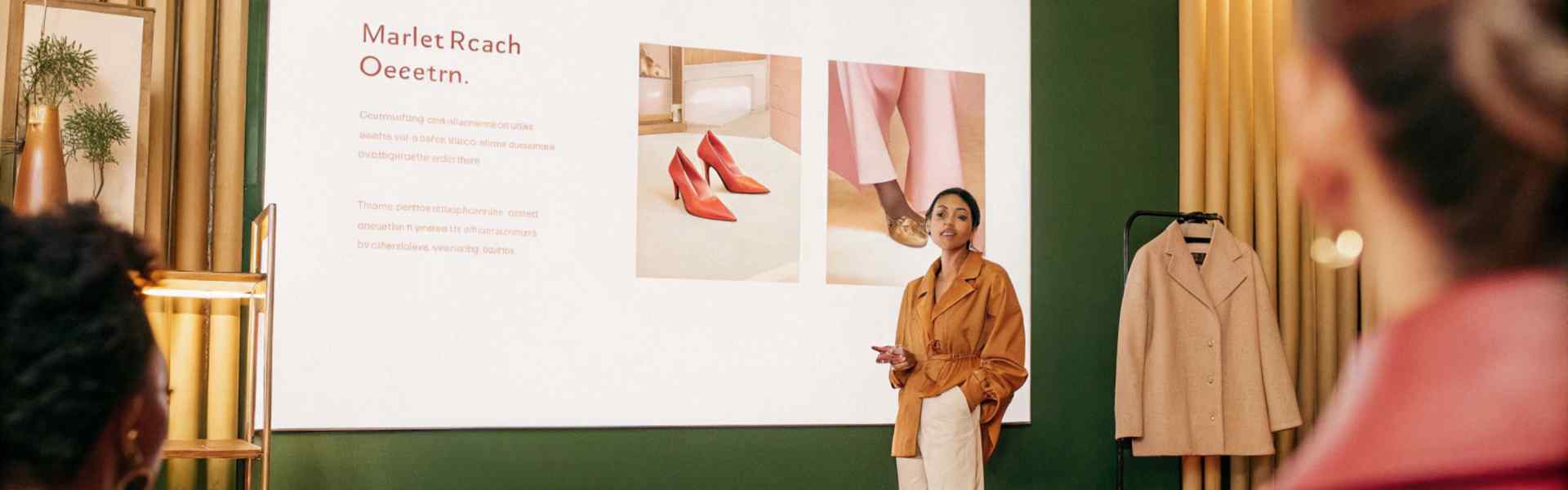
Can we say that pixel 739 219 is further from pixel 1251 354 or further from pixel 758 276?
pixel 1251 354

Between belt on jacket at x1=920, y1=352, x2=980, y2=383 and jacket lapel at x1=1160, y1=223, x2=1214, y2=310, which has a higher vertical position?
jacket lapel at x1=1160, y1=223, x2=1214, y2=310

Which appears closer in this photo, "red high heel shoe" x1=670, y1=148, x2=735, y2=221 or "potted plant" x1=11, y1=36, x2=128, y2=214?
"potted plant" x1=11, y1=36, x2=128, y2=214

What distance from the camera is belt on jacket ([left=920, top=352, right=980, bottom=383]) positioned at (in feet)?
13.0

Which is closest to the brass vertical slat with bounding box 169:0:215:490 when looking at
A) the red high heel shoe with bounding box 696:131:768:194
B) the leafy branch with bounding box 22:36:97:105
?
the leafy branch with bounding box 22:36:97:105

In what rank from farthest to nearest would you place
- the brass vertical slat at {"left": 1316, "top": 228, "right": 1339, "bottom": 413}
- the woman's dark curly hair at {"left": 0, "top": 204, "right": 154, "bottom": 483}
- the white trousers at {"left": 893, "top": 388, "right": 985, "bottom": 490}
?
the brass vertical slat at {"left": 1316, "top": 228, "right": 1339, "bottom": 413} → the white trousers at {"left": 893, "top": 388, "right": 985, "bottom": 490} → the woman's dark curly hair at {"left": 0, "top": 204, "right": 154, "bottom": 483}

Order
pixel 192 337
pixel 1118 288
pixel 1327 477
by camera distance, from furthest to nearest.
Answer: pixel 1118 288, pixel 192 337, pixel 1327 477

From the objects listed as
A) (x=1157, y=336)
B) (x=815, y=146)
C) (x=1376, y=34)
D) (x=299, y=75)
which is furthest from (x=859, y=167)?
(x=1376, y=34)

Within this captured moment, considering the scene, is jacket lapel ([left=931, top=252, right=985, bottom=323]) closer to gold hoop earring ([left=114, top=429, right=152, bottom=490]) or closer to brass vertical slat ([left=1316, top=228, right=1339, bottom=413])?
brass vertical slat ([left=1316, top=228, right=1339, bottom=413])

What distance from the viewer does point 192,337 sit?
13.7 feet

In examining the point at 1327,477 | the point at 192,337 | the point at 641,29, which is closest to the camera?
the point at 1327,477

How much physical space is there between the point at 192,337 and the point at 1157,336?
349 cm

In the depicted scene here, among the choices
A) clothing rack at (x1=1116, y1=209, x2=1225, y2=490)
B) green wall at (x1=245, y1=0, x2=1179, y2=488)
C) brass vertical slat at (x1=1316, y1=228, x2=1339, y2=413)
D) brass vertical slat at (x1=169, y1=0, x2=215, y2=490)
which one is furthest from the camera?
brass vertical slat at (x1=1316, y1=228, x2=1339, y2=413)

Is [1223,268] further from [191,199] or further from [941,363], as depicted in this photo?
[191,199]

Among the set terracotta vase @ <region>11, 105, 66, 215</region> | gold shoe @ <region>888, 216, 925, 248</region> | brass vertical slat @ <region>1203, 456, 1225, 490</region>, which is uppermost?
terracotta vase @ <region>11, 105, 66, 215</region>
